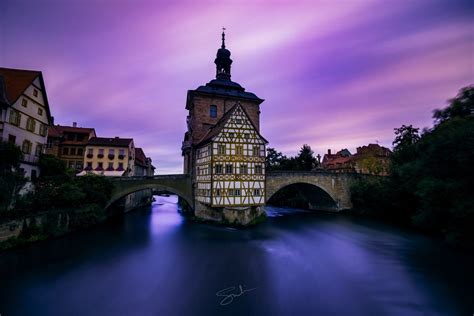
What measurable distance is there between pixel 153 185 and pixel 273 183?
1311cm

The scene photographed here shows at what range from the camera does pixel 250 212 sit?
20.1 m

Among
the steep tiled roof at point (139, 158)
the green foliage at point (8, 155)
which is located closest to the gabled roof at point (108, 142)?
the steep tiled roof at point (139, 158)

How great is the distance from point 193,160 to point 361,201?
2194 centimetres

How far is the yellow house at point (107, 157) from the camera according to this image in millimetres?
28797

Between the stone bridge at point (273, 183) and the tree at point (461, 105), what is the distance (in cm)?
1488

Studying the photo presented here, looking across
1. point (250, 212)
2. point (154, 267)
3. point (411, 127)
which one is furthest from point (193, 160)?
point (411, 127)

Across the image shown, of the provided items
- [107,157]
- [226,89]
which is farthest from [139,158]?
[226,89]

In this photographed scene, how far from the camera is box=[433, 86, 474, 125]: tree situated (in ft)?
44.7

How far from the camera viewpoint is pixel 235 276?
9.92 meters

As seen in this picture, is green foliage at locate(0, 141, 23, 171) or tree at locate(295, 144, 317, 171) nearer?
green foliage at locate(0, 141, 23, 171)

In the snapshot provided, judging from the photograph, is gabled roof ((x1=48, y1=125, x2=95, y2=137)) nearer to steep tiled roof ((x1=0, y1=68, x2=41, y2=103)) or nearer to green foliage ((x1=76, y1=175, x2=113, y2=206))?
steep tiled roof ((x1=0, y1=68, x2=41, y2=103))

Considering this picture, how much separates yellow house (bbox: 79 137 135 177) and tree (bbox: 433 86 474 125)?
32.8 meters
